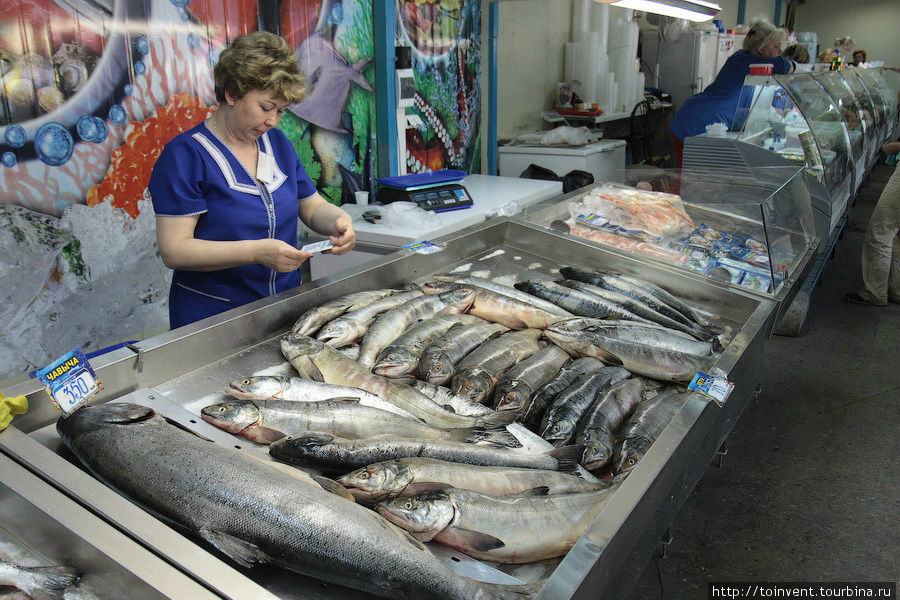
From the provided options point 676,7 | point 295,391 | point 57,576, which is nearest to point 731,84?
point 676,7

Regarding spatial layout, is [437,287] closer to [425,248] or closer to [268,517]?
[425,248]

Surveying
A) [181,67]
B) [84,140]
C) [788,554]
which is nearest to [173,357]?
[84,140]

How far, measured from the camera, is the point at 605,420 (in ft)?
6.64

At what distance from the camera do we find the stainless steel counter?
1.25 metres

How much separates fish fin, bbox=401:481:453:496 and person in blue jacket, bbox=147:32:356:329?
3.81 feet

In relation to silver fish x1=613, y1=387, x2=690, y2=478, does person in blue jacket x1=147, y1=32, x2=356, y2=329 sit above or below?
above

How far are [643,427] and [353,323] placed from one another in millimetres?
1054

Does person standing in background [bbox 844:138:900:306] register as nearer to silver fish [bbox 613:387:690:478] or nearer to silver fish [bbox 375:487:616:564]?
silver fish [bbox 613:387:690:478]

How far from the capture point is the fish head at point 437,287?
274 centimetres

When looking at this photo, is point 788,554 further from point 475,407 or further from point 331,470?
point 331,470

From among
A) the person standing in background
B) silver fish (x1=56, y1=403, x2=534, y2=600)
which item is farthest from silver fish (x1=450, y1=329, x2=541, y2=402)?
the person standing in background

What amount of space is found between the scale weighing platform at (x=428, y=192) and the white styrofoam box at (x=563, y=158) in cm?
244

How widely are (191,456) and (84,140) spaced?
266 cm

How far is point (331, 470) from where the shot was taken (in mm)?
1624
